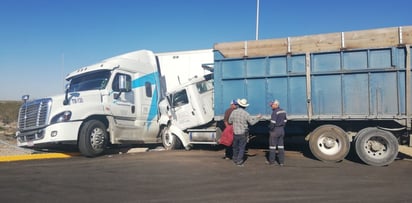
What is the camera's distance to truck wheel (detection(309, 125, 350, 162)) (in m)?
10.4

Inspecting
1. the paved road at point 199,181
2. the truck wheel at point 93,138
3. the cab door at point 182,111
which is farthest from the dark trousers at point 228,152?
the truck wheel at point 93,138

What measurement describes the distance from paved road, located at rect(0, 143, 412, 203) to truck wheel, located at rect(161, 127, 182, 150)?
2.34 m

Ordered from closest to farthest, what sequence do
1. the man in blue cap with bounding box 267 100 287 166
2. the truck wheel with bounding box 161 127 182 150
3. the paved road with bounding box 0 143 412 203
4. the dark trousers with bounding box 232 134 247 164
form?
the paved road with bounding box 0 143 412 203 → the man in blue cap with bounding box 267 100 287 166 → the dark trousers with bounding box 232 134 247 164 → the truck wheel with bounding box 161 127 182 150

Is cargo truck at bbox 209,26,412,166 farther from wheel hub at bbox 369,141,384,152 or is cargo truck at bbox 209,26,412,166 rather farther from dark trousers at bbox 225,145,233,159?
dark trousers at bbox 225,145,233,159

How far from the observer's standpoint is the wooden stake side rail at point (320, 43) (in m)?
10.2

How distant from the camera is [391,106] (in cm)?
1020

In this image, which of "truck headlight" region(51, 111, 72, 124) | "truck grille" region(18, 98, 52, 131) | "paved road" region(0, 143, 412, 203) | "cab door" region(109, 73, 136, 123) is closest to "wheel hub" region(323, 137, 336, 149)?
"paved road" region(0, 143, 412, 203)

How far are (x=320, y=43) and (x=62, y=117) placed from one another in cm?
728

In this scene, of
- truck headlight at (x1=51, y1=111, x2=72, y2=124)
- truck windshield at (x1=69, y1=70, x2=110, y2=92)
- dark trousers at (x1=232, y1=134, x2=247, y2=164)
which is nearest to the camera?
dark trousers at (x1=232, y1=134, x2=247, y2=164)

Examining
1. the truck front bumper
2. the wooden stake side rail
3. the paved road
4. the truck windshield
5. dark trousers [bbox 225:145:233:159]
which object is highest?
the wooden stake side rail

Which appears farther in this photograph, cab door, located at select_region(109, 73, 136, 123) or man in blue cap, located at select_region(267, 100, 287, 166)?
cab door, located at select_region(109, 73, 136, 123)

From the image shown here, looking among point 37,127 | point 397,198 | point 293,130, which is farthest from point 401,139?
point 37,127

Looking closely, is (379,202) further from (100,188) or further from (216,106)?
(216,106)

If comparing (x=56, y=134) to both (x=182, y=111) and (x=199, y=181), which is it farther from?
(x=199, y=181)
